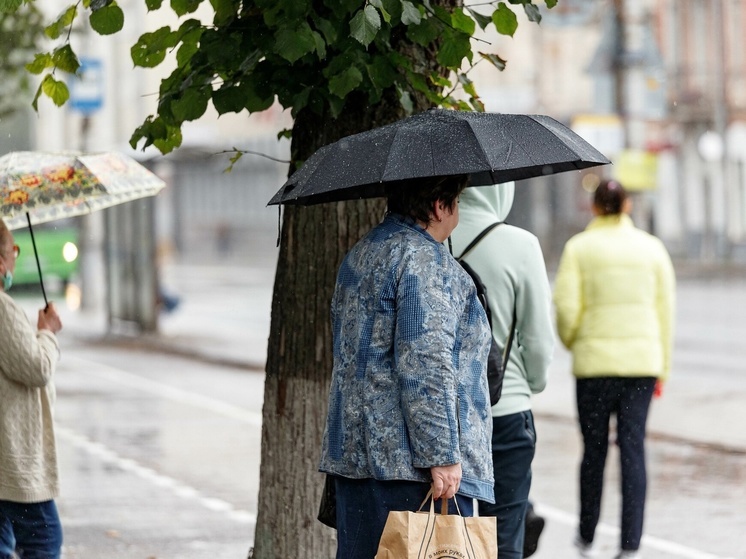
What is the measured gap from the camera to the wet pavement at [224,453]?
308 inches

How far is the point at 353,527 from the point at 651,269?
356 cm

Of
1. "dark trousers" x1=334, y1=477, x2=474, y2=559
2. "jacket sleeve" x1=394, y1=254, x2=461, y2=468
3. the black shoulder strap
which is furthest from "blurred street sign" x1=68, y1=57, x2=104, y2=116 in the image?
"jacket sleeve" x1=394, y1=254, x2=461, y2=468

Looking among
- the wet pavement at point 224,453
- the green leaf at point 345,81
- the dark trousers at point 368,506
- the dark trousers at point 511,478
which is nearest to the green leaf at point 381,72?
the green leaf at point 345,81

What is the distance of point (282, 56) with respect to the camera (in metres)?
4.61

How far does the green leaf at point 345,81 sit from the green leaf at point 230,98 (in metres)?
0.38

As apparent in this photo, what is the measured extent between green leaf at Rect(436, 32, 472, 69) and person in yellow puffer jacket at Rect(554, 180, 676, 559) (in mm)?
2365

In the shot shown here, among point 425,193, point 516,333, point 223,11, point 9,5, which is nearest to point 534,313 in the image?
point 516,333

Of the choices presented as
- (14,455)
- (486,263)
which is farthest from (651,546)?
(14,455)

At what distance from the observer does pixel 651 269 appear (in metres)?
7.25

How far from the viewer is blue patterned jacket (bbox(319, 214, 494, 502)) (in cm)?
386

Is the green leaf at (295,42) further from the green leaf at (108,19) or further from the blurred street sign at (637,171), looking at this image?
the blurred street sign at (637,171)

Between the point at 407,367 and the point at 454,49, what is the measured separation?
1.46 m

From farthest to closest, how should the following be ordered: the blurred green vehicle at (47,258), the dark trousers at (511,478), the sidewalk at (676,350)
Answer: the blurred green vehicle at (47,258)
the sidewalk at (676,350)
the dark trousers at (511,478)

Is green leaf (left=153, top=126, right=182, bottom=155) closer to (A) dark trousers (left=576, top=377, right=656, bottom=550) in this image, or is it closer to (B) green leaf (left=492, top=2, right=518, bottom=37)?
(B) green leaf (left=492, top=2, right=518, bottom=37)
